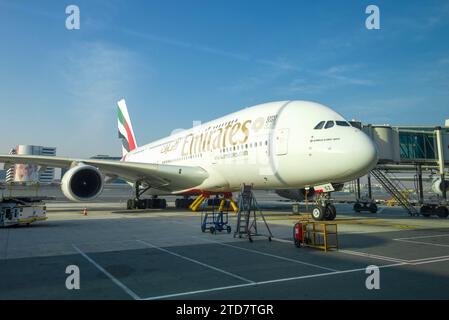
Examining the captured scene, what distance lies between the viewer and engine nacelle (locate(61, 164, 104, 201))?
586 inches

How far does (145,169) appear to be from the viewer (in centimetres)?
1789

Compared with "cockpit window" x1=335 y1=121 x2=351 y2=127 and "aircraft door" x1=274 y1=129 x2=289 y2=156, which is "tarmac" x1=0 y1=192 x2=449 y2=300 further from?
"cockpit window" x1=335 y1=121 x2=351 y2=127

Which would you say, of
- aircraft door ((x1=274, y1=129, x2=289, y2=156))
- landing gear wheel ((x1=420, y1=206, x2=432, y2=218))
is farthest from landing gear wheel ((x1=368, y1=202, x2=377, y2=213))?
aircraft door ((x1=274, y1=129, x2=289, y2=156))

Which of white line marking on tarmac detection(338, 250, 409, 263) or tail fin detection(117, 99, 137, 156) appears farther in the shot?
tail fin detection(117, 99, 137, 156)

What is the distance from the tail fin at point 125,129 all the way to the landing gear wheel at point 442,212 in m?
24.3

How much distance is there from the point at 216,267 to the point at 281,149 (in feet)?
23.3

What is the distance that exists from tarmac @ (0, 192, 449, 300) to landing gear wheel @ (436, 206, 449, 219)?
Result: 374 inches

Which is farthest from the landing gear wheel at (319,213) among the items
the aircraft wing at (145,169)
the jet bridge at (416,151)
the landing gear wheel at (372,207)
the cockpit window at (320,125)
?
the landing gear wheel at (372,207)

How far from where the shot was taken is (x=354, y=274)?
542cm

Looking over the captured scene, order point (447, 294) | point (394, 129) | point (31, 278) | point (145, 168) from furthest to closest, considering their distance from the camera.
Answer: point (394, 129) → point (145, 168) → point (31, 278) → point (447, 294)

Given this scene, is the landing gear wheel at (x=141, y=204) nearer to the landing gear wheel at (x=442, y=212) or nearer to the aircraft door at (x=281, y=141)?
the aircraft door at (x=281, y=141)
